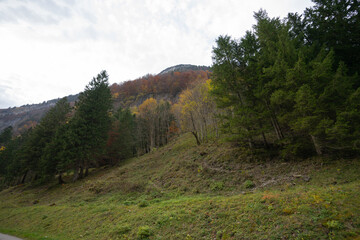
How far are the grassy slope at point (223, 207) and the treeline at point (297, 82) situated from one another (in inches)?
86.4

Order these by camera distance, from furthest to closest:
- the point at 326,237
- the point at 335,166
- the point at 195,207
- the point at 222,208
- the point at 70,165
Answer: the point at 70,165 < the point at 335,166 < the point at 195,207 < the point at 222,208 < the point at 326,237

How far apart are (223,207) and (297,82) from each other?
9.15 metres

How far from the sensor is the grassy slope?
517 centimetres

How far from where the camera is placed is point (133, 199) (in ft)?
44.1


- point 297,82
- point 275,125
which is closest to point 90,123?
point 275,125

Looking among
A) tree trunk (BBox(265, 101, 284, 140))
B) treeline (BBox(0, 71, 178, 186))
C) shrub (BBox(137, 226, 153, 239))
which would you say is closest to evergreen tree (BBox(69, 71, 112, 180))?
treeline (BBox(0, 71, 178, 186))

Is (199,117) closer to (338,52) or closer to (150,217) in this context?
(338,52)

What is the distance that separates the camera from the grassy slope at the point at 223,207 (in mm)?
5172

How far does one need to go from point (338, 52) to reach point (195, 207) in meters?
17.3

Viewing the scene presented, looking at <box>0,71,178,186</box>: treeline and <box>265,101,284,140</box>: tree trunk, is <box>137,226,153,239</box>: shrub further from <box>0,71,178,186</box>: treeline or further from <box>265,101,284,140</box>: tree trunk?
<box>0,71,178,186</box>: treeline

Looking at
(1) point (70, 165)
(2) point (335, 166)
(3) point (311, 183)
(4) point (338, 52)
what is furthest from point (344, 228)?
(1) point (70, 165)

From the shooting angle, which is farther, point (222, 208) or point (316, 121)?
point (316, 121)

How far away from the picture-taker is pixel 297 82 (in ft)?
33.5

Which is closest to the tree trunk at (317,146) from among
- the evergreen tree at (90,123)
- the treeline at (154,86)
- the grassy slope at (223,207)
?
the grassy slope at (223,207)
